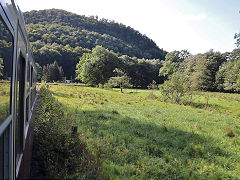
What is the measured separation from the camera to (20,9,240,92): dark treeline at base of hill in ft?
130

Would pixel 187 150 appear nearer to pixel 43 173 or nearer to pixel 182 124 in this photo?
pixel 182 124

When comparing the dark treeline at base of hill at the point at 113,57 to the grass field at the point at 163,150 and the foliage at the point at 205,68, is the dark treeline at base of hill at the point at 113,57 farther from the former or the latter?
the grass field at the point at 163,150

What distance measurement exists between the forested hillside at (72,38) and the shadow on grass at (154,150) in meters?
72.2

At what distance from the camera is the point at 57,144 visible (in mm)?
3779

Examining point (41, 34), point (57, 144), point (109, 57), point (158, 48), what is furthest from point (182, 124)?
point (158, 48)

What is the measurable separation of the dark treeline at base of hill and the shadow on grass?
10.4 m

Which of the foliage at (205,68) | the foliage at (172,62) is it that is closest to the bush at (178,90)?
the foliage at (205,68)

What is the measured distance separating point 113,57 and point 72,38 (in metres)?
51.1

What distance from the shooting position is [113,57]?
51.4 m

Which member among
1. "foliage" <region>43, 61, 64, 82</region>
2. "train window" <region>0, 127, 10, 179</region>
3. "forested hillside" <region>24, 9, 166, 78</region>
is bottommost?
"train window" <region>0, 127, 10, 179</region>

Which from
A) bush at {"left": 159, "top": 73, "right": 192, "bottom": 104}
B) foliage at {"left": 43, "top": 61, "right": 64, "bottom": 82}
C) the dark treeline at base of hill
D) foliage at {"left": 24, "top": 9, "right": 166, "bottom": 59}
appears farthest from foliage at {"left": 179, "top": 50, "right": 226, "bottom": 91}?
foliage at {"left": 24, "top": 9, "right": 166, "bottom": 59}

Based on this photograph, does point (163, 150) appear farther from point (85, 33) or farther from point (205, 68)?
point (85, 33)

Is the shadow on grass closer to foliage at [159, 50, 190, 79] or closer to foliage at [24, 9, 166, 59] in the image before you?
foliage at [159, 50, 190, 79]

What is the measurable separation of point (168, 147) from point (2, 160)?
17.5 feet
